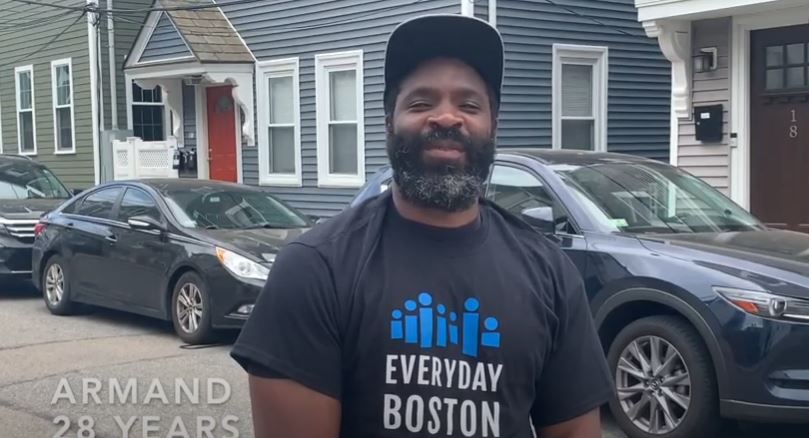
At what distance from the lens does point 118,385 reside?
288 inches

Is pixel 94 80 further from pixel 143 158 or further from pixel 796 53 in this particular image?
pixel 796 53

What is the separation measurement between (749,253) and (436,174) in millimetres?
4021

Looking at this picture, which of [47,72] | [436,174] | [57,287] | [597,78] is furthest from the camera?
[47,72]

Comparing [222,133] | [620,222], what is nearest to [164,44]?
[222,133]

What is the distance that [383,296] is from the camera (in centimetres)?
204

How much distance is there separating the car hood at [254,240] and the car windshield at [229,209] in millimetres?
246

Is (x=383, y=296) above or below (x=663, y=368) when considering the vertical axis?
above

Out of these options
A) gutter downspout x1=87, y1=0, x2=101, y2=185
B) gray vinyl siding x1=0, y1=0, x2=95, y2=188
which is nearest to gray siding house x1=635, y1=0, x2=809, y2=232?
gutter downspout x1=87, y1=0, x2=101, y2=185

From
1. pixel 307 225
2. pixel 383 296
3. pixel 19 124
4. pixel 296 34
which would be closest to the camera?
pixel 383 296

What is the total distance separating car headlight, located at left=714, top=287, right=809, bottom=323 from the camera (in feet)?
17.3

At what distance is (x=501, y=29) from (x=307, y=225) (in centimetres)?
490

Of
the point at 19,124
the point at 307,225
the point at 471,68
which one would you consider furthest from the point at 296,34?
the point at 471,68

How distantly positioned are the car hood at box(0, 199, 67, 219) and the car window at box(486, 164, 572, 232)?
7.33 m

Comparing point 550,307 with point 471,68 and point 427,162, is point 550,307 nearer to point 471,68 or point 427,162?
point 427,162
